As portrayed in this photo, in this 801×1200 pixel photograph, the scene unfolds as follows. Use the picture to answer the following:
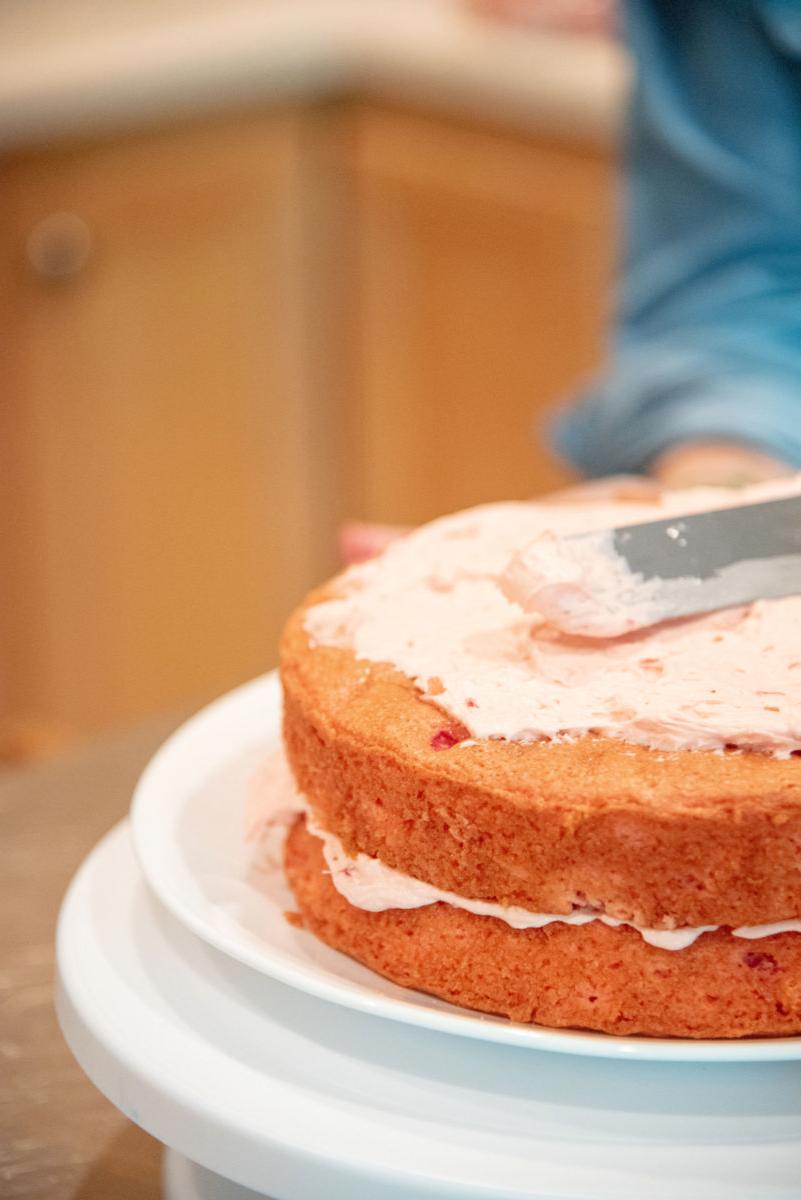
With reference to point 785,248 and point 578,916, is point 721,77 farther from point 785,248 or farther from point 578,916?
point 578,916

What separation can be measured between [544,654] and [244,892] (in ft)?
0.63

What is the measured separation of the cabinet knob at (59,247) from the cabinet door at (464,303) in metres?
0.46

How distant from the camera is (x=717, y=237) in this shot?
4.86 ft

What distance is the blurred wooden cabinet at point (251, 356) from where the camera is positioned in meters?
2.37

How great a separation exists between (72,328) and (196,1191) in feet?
6.61

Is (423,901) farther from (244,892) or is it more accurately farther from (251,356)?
(251,356)

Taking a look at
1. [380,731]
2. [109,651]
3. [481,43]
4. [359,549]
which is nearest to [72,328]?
[109,651]

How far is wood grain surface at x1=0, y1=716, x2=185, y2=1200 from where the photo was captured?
0.68 meters

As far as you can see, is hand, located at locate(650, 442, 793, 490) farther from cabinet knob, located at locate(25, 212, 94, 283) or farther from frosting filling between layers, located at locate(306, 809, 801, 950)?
cabinet knob, located at locate(25, 212, 94, 283)

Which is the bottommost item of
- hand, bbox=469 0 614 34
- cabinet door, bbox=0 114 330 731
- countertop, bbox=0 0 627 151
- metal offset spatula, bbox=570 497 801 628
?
cabinet door, bbox=0 114 330 731

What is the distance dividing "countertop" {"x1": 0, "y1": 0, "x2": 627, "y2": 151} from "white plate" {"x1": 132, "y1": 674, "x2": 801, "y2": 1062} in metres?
1.54

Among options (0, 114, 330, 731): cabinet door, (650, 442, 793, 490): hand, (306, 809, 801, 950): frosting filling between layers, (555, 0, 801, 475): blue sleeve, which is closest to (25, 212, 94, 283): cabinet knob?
(0, 114, 330, 731): cabinet door

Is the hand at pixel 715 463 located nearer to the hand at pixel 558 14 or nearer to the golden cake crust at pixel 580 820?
the golden cake crust at pixel 580 820

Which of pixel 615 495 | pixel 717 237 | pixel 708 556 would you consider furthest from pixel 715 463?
pixel 708 556
